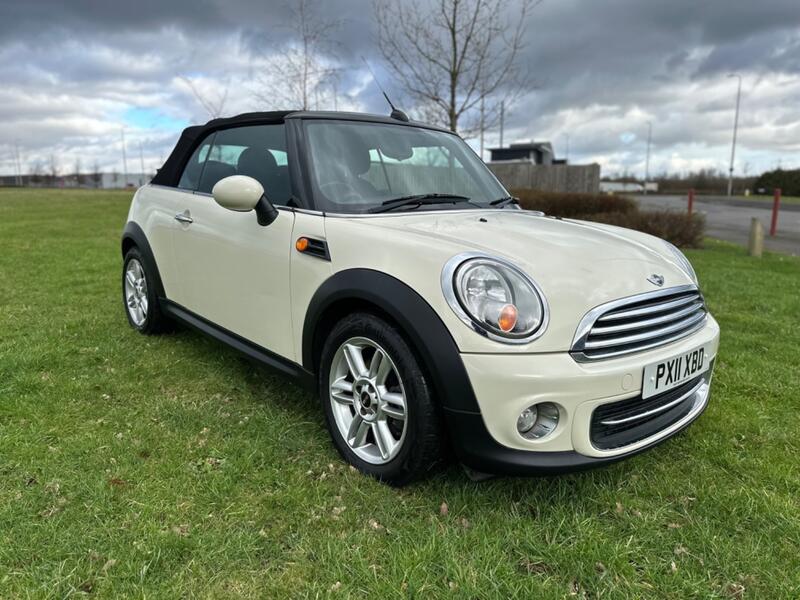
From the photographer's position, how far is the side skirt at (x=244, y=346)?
113 inches

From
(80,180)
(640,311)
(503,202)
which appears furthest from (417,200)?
(80,180)

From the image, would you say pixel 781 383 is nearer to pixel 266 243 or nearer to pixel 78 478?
pixel 266 243

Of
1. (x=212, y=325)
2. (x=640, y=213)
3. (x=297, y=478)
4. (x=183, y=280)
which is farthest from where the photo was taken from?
(x=640, y=213)

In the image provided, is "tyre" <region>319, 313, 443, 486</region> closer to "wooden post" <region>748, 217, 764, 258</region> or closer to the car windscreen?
the car windscreen

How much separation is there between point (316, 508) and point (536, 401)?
101 centimetres

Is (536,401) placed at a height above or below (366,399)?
above

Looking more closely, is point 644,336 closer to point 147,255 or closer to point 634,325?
point 634,325

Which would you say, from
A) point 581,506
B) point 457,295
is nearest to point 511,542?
point 581,506

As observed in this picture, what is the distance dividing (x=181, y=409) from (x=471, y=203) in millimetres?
2005

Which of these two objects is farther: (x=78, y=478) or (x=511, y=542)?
(x=78, y=478)

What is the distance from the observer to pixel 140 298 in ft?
15.4

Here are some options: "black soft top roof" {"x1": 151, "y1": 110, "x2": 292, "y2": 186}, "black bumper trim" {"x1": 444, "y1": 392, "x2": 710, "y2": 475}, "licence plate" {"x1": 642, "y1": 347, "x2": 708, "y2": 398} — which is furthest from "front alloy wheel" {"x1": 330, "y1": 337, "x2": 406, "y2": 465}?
"black soft top roof" {"x1": 151, "y1": 110, "x2": 292, "y2": 186}

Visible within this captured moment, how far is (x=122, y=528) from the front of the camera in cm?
219

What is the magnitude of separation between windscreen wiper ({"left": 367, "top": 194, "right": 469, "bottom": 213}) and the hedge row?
23.2 feet
